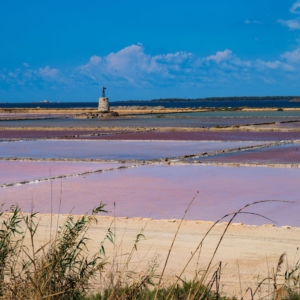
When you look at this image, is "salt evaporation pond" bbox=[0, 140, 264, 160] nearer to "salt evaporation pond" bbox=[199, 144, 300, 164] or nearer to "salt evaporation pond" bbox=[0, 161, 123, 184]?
"salt evaporation pond" bbox=[199, 144, 300, 164]

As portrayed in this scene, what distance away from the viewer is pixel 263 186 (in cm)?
985

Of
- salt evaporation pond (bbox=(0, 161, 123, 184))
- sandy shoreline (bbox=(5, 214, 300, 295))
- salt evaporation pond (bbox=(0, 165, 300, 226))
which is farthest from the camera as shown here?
salt evaporation pond (bbox=(0, 161, 123, 184))

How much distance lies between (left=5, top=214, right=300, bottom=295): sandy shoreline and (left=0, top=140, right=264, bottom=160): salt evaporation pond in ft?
27.9

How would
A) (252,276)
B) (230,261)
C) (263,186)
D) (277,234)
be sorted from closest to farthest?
(252,276)
(230,261)
(277,234)
(263,186)

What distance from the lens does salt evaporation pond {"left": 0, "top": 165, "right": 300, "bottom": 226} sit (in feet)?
25.3

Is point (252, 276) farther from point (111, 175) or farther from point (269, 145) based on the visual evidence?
point (269, 145)

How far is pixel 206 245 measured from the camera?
5.66 metres

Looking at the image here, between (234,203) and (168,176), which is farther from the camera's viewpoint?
(168,176)

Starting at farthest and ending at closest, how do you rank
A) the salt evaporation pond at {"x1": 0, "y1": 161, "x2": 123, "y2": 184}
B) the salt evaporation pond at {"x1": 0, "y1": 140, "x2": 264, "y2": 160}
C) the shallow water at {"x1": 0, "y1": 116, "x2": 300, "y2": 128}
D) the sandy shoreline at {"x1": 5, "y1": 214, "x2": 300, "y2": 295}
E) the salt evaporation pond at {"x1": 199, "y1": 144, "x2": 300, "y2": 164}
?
the shallow water at {"x1": 0, "y1": 116, "x2": 300, "y2": 128} < the salt evaporation pond at {"x1": 0, "y1": 140, "x2": 264, "y2": 160} < the salt evaporation pond at {"x1": 199, "y1": 144, "x2": 300, "y2": 164} < the salt evaporation pond at {"x1": 0, "y1": 161, "x2": 123, "y2": 184} < the sandy shoreline at {"x1": 5, "y1": 214, "x2": 300, "y2": 295}

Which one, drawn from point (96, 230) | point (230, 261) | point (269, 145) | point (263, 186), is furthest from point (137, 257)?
point (269, 145)

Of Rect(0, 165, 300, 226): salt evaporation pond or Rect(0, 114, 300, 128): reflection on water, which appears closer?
Rect(0, 165, 300, 226): salt evaporation pond

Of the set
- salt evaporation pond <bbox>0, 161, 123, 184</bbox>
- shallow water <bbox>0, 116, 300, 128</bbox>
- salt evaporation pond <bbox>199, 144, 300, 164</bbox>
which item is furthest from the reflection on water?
salt evaporation pond <bbox>0, 161, 123, 184</bbox>

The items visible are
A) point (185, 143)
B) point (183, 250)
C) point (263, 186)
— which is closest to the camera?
point (183, 250)

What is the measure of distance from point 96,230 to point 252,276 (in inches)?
84.8
